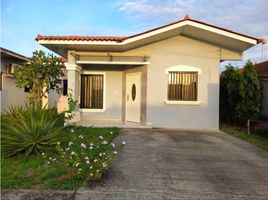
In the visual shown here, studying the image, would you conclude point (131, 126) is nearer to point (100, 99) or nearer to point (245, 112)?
point (100, 99)

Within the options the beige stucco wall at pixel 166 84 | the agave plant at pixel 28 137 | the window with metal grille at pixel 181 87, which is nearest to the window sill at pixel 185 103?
the beige stucco wall at pixel 166 84

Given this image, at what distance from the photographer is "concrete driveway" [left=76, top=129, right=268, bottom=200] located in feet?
17.8

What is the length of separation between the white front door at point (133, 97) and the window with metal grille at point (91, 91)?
4.47ft

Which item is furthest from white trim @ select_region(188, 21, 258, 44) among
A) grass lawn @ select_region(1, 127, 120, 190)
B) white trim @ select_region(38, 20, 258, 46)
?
grass lawn @ select_region(1, 127, 120, 190)

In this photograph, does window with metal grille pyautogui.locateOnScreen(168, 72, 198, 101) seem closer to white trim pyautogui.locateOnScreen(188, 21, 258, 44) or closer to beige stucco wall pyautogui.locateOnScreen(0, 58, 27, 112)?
white trim pyautogui.locateOnScreen(188, 21, 258, 44)

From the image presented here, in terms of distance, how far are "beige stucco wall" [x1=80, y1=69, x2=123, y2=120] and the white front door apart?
453 mm

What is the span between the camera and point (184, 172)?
6785mm

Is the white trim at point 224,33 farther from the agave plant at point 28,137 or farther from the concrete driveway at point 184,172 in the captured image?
the agave plant at point 28,137

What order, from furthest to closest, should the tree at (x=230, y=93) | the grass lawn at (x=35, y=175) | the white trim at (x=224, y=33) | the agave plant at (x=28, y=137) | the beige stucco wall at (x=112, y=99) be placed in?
the beige stucco wall at (x=112, y=99)
the tree at (x=230, y=93)
the white trim at (x=224, y=33)
the agave plant at (x=28, y=137)
the grass lawn at (x=35, y=175)

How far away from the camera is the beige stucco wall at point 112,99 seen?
52.2ft

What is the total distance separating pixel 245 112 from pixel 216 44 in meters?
3.61

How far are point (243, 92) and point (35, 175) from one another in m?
11.3

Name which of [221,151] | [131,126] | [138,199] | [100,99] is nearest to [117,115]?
[100,99]

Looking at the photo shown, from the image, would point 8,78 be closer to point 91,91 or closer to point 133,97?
point 91,91
